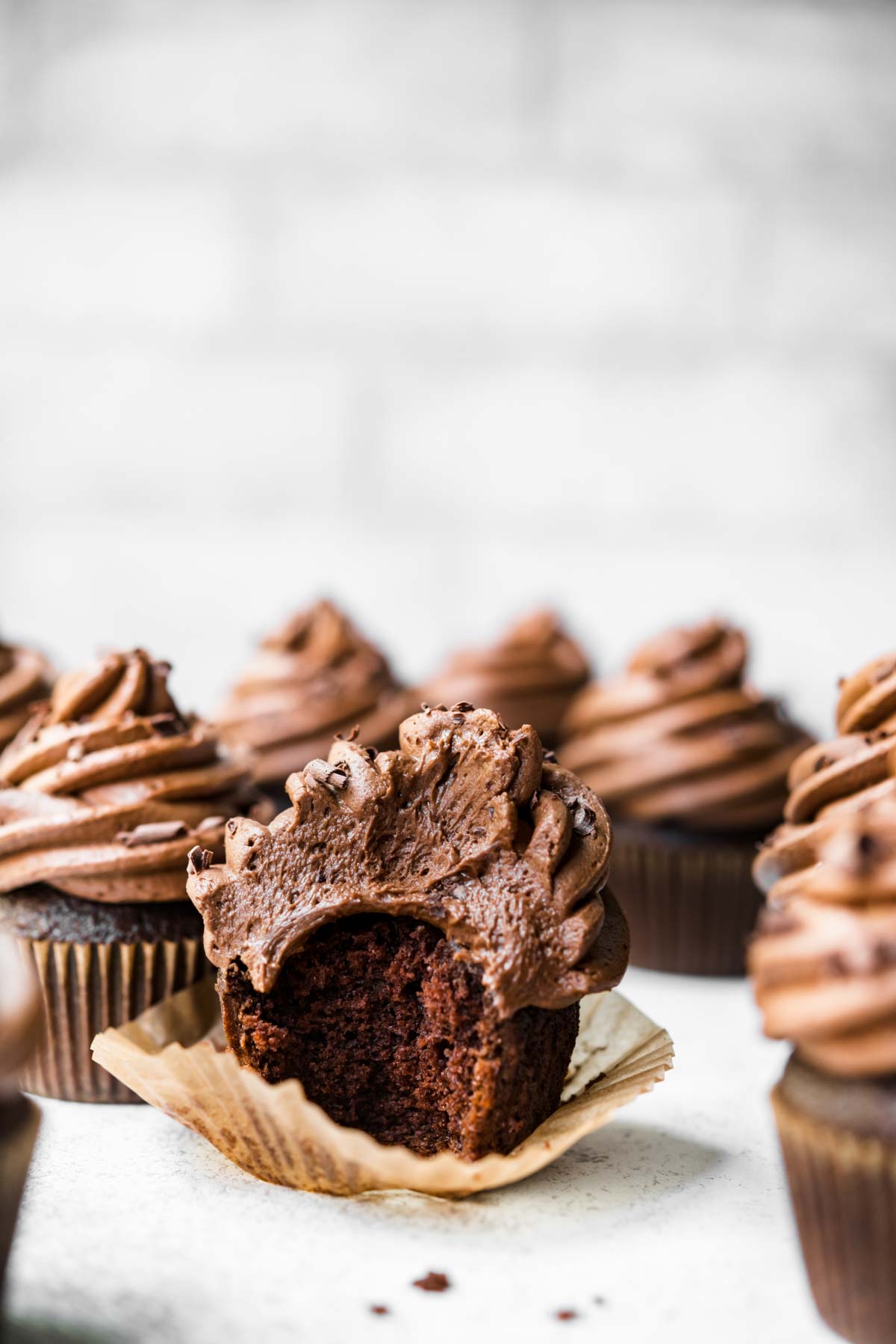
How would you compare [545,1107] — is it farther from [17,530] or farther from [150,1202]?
[17,530]

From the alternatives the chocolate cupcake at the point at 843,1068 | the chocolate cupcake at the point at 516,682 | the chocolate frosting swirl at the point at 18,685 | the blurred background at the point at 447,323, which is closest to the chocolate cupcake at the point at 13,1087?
the chocolate cupcake at the point at 843,1068

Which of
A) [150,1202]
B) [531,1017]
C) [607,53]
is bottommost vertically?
[150,1202]

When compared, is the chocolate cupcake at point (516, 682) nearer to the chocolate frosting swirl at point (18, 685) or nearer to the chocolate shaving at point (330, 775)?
the chocolate frosting swirl at point (18, 685)

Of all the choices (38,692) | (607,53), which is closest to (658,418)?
(607,53)

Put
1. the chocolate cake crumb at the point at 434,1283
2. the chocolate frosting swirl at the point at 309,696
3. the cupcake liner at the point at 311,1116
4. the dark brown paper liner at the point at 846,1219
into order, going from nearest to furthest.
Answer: the dark brown paper liner at the point at 846,1219 → the chocolate cake crumb at the point at 434,1283 → the cupcake liner at the point at 311,1116 → the chocolate frosting swirl at the point at 309,696

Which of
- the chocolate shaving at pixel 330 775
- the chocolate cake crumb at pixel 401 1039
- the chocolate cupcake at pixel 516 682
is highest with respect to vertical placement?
the chocolate shaving at pixel 330 775

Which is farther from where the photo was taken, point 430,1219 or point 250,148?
point 250,148

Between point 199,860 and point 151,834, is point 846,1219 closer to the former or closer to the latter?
point 199,860
